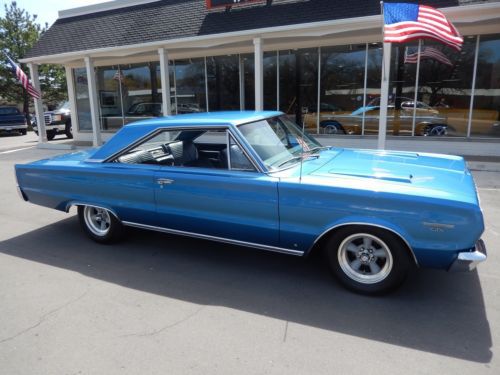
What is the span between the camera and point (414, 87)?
11.2m

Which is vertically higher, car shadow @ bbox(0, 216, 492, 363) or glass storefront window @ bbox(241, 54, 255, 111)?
glass storefront window @ bbox(241, 54, 255, 111)

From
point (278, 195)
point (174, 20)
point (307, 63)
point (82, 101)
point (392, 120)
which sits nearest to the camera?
point (278, 195)

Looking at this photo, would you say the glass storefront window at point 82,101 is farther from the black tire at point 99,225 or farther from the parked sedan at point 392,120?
the black tire at point 99,225

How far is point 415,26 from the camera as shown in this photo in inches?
255

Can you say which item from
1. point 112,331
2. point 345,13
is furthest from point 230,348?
point 345,13

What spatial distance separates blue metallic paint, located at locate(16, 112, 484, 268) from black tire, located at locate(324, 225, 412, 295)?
0.38ft

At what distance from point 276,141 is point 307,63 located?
363 inches

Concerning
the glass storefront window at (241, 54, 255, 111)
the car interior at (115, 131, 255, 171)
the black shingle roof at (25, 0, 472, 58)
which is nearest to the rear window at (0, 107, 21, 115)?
the black shingle roof at (25, 0, 472, 58)

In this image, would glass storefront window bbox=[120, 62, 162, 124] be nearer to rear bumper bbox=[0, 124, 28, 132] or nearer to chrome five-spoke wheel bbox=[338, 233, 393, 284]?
rear bumper bbox=[0, 124, 28, 132]

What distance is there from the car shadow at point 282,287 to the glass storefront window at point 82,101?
12761mm

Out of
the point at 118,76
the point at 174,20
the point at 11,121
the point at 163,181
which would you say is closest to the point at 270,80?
the point at 174,20

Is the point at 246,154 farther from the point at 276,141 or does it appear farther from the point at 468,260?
the point at 468,260

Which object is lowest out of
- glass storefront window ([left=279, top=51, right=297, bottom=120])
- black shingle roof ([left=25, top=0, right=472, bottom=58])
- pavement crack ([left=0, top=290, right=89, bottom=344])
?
pavement crack ([left=0, top=290, right=89, bottom=344])

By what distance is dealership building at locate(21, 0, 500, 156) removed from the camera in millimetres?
9883
